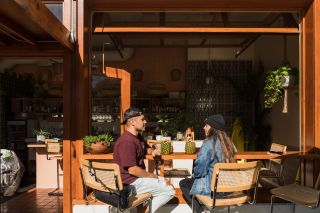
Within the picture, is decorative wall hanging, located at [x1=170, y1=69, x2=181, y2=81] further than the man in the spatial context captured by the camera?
Yes

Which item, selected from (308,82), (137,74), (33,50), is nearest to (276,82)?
(308,82)

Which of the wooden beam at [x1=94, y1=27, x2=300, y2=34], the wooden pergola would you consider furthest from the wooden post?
the wooden pergola

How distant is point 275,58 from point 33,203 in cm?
668

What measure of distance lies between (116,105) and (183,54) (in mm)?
2684

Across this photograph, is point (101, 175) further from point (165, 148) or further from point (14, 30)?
point (14, 30)

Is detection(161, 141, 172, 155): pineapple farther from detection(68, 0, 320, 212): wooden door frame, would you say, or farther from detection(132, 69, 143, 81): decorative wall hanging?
detection(132, 69, 143, 81): decorative wall hanging

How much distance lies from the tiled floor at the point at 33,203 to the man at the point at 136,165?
2070 mm

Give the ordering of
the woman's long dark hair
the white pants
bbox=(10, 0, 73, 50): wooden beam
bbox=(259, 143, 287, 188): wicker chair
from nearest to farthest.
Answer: bbox=(10, 0, 73, 50): wooden beam
the woman's long dark hair
the white pants
bbox=(259, 143, 287, 188): wicker chair

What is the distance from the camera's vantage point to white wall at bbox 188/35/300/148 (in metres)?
7.96

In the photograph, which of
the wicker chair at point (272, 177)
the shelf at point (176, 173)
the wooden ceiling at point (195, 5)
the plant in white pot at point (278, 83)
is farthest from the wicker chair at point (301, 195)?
the wooden ceiling at point (195, 5)

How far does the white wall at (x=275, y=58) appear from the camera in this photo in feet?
26.1

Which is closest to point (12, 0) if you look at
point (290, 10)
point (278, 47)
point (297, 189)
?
point (297, 189)

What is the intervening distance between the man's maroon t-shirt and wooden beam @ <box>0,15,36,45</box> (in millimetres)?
1497

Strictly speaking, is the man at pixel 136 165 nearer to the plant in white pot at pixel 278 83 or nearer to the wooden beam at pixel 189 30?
the wooden beam at pixel 189 30
